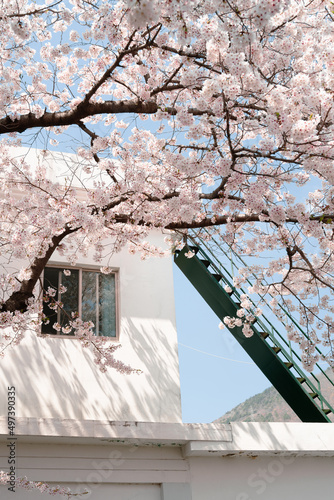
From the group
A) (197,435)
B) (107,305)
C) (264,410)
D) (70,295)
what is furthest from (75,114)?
(264,410)

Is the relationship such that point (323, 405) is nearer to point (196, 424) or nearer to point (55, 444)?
point (196, 424)

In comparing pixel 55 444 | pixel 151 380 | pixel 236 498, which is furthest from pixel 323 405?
pixel 55 444

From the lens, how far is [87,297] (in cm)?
852

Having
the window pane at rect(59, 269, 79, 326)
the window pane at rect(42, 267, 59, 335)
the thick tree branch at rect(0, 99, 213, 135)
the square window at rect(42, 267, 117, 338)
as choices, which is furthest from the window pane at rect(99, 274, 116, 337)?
the thick tree branch at rect(0, 99, 213, 135)

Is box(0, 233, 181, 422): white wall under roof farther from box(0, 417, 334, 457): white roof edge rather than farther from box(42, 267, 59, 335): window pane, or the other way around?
box(0, 417, 334, 457): white roof edge

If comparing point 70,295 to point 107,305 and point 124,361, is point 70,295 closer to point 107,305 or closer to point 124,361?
point 107,305

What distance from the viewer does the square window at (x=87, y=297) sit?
8336 mm

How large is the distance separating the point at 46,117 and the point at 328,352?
4.22 m

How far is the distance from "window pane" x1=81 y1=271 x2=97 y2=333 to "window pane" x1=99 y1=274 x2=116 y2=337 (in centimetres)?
11

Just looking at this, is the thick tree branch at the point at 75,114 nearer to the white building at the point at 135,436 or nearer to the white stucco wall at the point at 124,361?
the white stucco wall at the point at 124,361

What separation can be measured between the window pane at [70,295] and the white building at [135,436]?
0.29 metres

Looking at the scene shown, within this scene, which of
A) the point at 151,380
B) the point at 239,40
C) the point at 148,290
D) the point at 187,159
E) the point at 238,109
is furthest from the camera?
the point at 148,290

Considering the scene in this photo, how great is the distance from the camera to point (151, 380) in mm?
8164

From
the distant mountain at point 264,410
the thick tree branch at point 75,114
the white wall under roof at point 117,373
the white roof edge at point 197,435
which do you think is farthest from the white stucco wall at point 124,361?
the distant mountain at point 264,410
